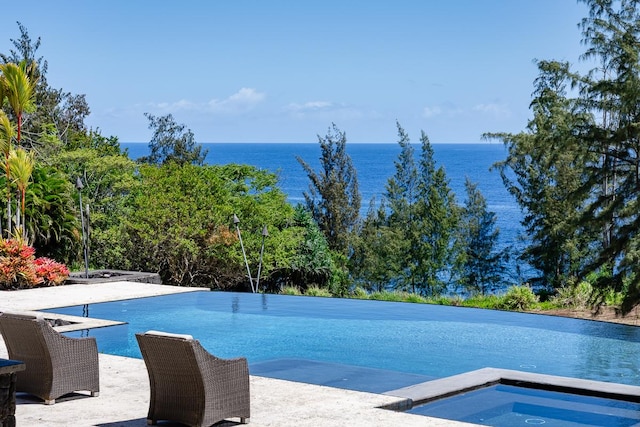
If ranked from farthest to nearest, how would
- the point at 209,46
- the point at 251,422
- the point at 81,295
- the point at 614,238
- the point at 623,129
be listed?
the point at 209,46
the point at 614,238
the point at 623,129
the point at 81,295
the point at 251,422

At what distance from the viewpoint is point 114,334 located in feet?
35.1

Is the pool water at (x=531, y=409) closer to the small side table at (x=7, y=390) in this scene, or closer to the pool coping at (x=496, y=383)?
the pool coping at (x=496, y=383)

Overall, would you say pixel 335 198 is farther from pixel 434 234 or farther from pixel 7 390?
pixel 7 390

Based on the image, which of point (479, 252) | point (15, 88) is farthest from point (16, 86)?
point (479, 252)

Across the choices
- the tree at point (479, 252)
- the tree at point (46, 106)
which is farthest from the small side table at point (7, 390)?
the tree at point (479, 252)

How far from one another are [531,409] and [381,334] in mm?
4531

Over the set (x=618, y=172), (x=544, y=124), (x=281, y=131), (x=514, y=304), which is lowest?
(x=514, y=304)

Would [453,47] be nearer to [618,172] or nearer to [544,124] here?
[544,124]

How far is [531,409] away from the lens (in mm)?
7066

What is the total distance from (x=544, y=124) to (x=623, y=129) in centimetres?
1079

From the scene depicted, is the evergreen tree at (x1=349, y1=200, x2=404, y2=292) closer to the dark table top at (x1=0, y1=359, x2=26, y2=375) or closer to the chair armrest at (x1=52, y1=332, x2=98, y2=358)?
the chair armrest at (x1=52, y1=332, x2=98, y2=358)

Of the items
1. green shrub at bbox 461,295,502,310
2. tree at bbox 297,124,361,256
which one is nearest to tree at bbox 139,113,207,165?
tree at bbox 297,124,361,256

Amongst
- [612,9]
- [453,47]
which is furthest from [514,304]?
[453,47]

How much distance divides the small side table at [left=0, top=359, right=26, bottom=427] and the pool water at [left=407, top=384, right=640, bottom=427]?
3125 mm
